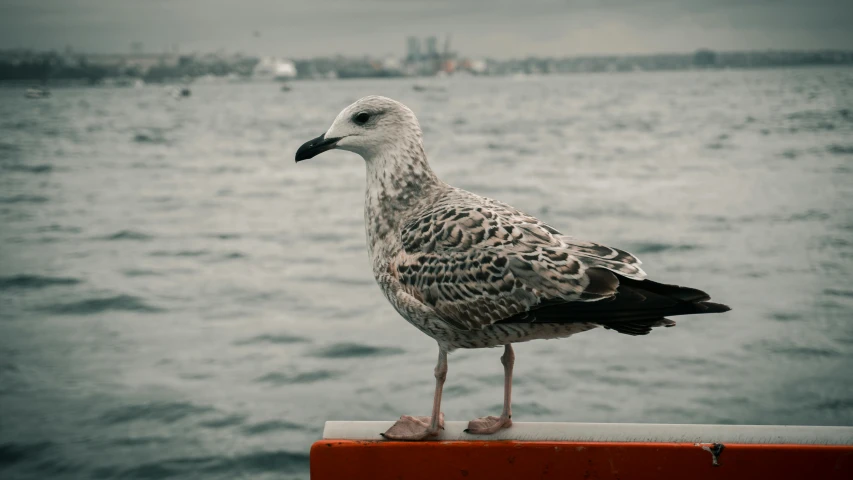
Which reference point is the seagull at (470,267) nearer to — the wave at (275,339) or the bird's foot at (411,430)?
the bird's foot at (411,430)

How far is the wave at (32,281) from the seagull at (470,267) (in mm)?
11429

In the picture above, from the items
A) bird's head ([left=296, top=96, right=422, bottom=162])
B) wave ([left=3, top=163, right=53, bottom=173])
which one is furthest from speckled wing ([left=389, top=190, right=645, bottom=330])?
wave ([left=3, top=163, right=53, bottom=173])

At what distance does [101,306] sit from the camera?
39.7ft

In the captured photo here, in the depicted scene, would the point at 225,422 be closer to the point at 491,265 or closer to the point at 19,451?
the point at 19,451

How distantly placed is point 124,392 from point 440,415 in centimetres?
593

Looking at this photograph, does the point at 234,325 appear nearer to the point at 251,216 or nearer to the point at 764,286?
the point at 764,286

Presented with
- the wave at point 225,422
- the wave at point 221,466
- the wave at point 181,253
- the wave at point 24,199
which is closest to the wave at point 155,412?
the wave at point 225,422

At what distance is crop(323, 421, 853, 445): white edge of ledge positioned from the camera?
126 inches

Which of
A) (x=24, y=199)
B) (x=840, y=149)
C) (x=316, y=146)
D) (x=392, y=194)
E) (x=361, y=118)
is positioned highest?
(x=361, y=118)

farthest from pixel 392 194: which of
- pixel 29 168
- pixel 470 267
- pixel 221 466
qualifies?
pixel 29 168

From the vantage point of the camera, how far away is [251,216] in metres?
20.8

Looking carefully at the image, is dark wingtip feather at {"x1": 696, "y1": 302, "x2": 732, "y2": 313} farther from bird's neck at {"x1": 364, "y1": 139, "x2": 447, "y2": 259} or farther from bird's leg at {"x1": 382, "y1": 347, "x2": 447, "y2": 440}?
bird's neck at {"x1": 364, "y1": 139, "x2": 447, "y2": 259}

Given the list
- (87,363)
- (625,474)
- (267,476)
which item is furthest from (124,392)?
(625,474)

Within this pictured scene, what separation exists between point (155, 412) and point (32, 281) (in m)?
7.18
